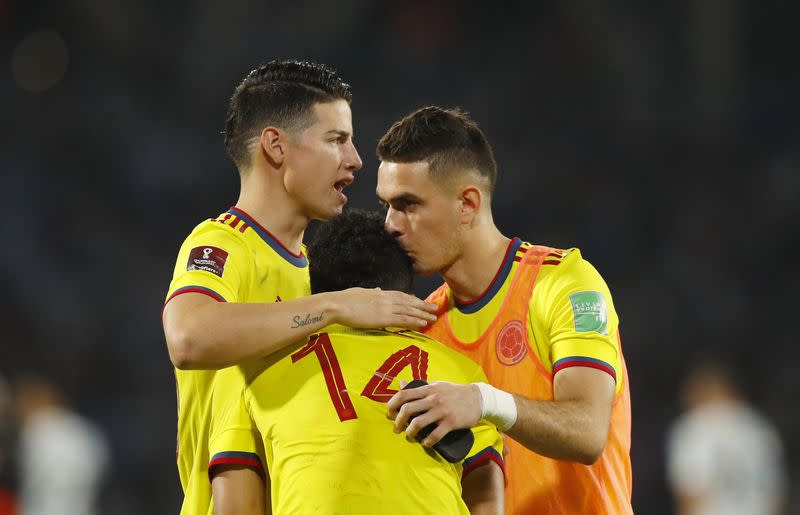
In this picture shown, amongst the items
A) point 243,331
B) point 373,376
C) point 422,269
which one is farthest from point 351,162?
point 373,376

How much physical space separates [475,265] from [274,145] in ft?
2.57

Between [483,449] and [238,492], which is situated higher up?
[483,449]

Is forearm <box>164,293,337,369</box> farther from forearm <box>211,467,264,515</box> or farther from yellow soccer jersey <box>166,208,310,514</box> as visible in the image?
forearm <box>211,467,264,515</box>

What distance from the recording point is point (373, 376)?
8.78ft

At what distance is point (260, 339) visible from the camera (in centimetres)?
278

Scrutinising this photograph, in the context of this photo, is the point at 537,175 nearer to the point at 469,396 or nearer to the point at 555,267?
the point at 555,267

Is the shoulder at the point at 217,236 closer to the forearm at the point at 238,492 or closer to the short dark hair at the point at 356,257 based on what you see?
the short dark hair at the point at 356,257

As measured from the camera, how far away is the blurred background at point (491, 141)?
918 centimetres

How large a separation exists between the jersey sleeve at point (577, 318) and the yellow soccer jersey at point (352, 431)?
41cm
